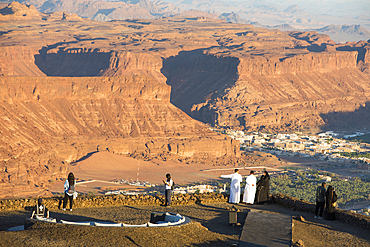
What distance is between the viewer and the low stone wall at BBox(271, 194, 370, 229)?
30.1 metres

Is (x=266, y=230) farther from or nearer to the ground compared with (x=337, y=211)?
nearer to the ground

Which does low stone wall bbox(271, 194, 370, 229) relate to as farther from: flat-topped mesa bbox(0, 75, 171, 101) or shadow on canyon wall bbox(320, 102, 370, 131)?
shadow on canyon wall bbox(320, 102, 370, 131)

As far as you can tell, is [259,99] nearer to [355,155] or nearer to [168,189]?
[355,155]

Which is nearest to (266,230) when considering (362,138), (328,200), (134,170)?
(328,200)

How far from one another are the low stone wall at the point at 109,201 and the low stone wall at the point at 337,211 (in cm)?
317

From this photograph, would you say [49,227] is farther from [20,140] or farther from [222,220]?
[20,140]

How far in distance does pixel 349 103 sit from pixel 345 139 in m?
39.0

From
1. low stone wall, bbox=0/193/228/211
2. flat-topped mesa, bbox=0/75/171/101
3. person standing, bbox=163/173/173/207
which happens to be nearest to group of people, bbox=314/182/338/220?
low stone wall, bbox=0/193/228/211

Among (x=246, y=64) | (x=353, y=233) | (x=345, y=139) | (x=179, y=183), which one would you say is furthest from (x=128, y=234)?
(x=246, y=64)

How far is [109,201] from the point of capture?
3338 centimetres

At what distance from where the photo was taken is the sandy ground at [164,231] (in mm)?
24328

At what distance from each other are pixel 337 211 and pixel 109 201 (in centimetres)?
1210

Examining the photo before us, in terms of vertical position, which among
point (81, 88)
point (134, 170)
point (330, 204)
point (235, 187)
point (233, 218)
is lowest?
point (134, 170)

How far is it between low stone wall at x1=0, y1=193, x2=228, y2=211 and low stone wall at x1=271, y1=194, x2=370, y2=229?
3167mm
